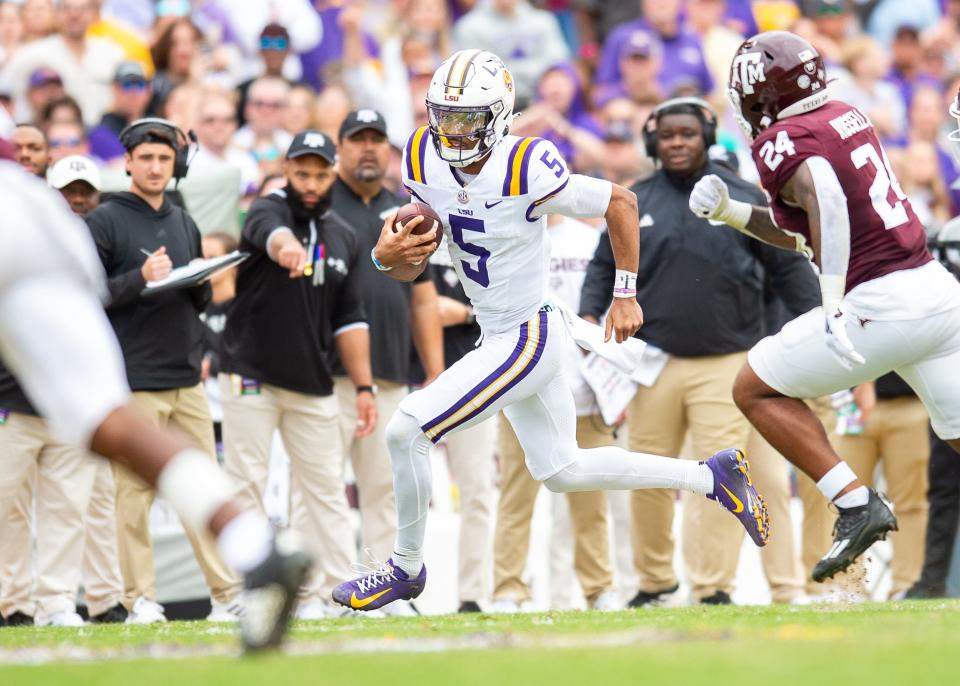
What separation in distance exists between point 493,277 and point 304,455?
2321 mm

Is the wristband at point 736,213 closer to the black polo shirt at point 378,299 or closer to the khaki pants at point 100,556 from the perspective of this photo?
the black polo shirt at point 378,299

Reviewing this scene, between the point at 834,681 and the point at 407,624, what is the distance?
9.08 feet

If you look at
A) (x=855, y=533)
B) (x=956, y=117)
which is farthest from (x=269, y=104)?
(x=855, y=533)

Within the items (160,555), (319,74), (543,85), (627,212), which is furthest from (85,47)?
(627,212)

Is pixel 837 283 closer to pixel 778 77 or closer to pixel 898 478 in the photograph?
pixel 778 77

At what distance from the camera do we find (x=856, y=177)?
240 inches

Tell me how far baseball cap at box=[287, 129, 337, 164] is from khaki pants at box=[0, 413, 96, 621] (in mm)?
1928

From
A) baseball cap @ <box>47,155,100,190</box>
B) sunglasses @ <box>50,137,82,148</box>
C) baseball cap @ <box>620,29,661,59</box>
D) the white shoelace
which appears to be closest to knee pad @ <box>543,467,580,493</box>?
the white shoelace

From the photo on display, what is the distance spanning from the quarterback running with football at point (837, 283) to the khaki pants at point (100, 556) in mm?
3502

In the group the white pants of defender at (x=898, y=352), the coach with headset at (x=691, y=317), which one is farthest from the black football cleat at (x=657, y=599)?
the white pants of defender at (x=898, y=352)

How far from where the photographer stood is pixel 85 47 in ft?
39.0

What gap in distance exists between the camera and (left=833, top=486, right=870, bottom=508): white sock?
6184 mm

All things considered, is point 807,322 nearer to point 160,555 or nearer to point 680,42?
point 160,555

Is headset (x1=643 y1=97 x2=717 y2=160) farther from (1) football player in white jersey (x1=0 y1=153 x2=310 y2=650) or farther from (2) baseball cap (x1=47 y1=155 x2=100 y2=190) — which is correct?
(1) football player in white jersey (x1=0 y1=153 x2=310 y2=650)
